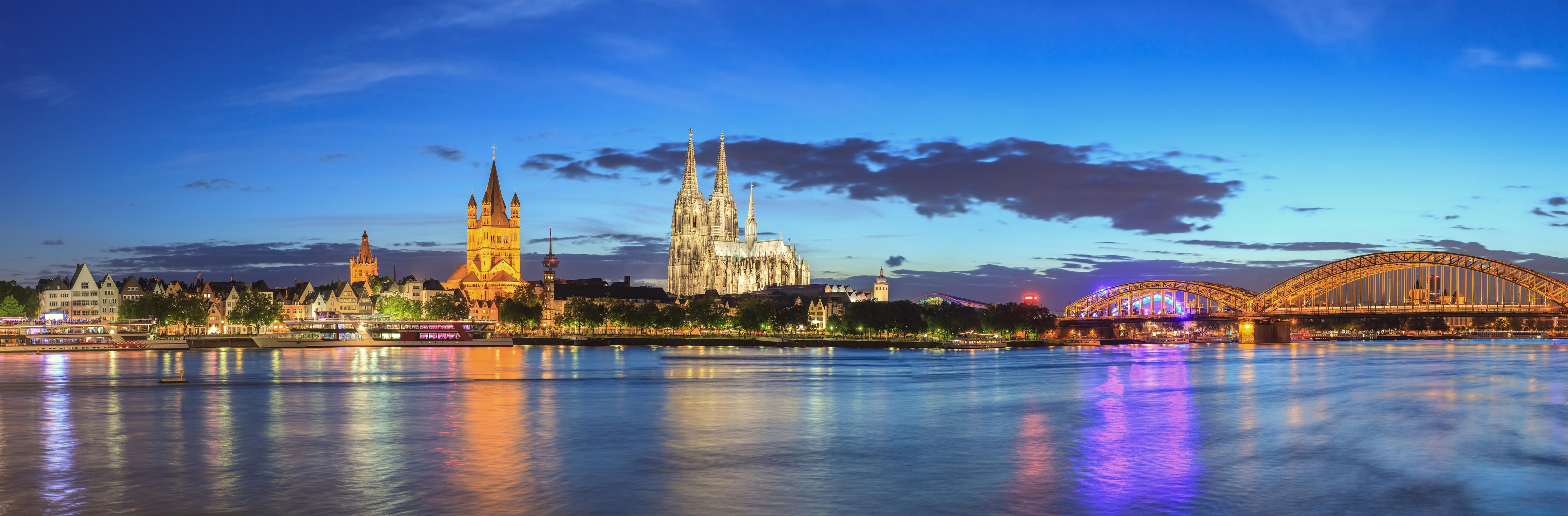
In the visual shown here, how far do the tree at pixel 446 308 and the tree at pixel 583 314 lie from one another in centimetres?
1414

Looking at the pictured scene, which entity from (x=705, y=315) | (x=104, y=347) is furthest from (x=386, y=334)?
(x=705, y=315)

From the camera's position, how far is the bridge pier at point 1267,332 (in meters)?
161

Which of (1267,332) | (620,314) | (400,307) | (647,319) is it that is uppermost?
(400,307)

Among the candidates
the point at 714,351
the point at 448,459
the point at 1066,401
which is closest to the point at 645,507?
the point at 448,459

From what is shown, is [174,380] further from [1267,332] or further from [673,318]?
[1267,332]

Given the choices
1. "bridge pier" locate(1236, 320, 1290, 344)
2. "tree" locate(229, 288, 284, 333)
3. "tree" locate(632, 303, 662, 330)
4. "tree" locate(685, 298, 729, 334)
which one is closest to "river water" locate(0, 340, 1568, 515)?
"tree" locate(229, 288, 284, 333)

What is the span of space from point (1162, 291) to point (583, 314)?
300ft

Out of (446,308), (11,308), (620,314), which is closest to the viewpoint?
(11,308)

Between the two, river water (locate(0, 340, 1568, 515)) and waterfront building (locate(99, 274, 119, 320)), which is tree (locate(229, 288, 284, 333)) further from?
river water (locate(0, 340, 1568, 515))

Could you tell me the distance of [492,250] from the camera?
7515 inches

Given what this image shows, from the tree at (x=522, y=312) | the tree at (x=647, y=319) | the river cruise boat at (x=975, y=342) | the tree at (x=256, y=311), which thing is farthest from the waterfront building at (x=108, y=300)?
the river cruise boat at (x=975, y=342)

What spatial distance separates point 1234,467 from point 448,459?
16.6 meters

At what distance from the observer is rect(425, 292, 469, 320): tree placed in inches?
6353

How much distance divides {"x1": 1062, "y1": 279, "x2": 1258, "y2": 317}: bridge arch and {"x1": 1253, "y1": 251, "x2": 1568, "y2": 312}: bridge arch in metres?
4.61
